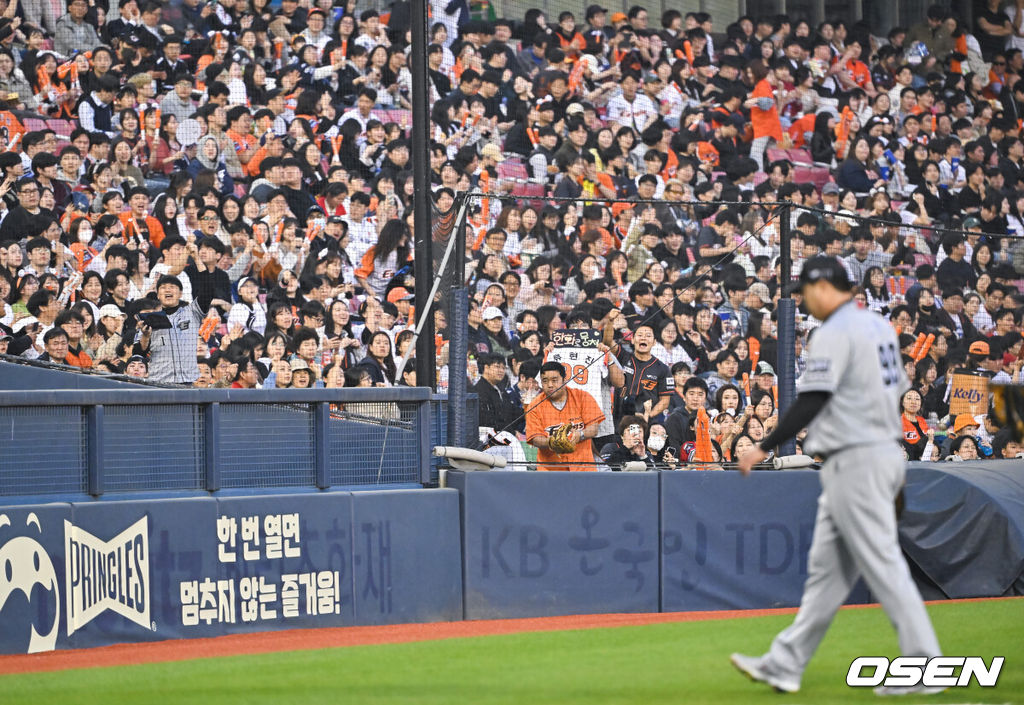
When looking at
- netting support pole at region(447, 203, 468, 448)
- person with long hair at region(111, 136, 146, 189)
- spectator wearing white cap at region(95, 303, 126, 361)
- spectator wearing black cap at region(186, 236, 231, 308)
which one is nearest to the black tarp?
netting support pole at region(447, 203, 468, 448)

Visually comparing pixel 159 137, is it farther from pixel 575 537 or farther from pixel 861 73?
pixel 861 73

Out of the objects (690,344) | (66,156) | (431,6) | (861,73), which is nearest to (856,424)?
(690,344)

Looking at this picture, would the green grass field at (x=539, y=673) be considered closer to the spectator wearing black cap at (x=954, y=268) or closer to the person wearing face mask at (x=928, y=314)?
the person wearing face mask at (x=928, y=314)

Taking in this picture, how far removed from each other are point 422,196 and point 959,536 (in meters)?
4.63

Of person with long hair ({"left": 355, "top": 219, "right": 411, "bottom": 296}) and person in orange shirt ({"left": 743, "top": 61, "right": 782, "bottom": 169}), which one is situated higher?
person in orange shirt ({"left": 743, "top": 61, "right": 782, "bottom": 169})

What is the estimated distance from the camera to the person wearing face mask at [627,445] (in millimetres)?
8992

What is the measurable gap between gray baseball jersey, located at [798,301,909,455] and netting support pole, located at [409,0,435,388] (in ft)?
14.1

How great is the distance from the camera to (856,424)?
16.3 ft

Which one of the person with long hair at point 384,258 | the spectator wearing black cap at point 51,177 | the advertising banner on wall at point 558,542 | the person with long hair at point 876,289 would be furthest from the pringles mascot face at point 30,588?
the person with long hair at point 876,289

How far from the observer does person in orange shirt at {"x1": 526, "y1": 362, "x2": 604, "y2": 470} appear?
8.82 meters

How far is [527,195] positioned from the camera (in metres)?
13.3

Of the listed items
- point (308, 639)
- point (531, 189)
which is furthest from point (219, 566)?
point (531, 189)

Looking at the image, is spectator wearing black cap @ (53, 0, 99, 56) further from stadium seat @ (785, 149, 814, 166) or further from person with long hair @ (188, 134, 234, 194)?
stadium seat @ (785, 149, 814, 166)

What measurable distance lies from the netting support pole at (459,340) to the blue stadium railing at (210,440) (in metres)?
0.17
